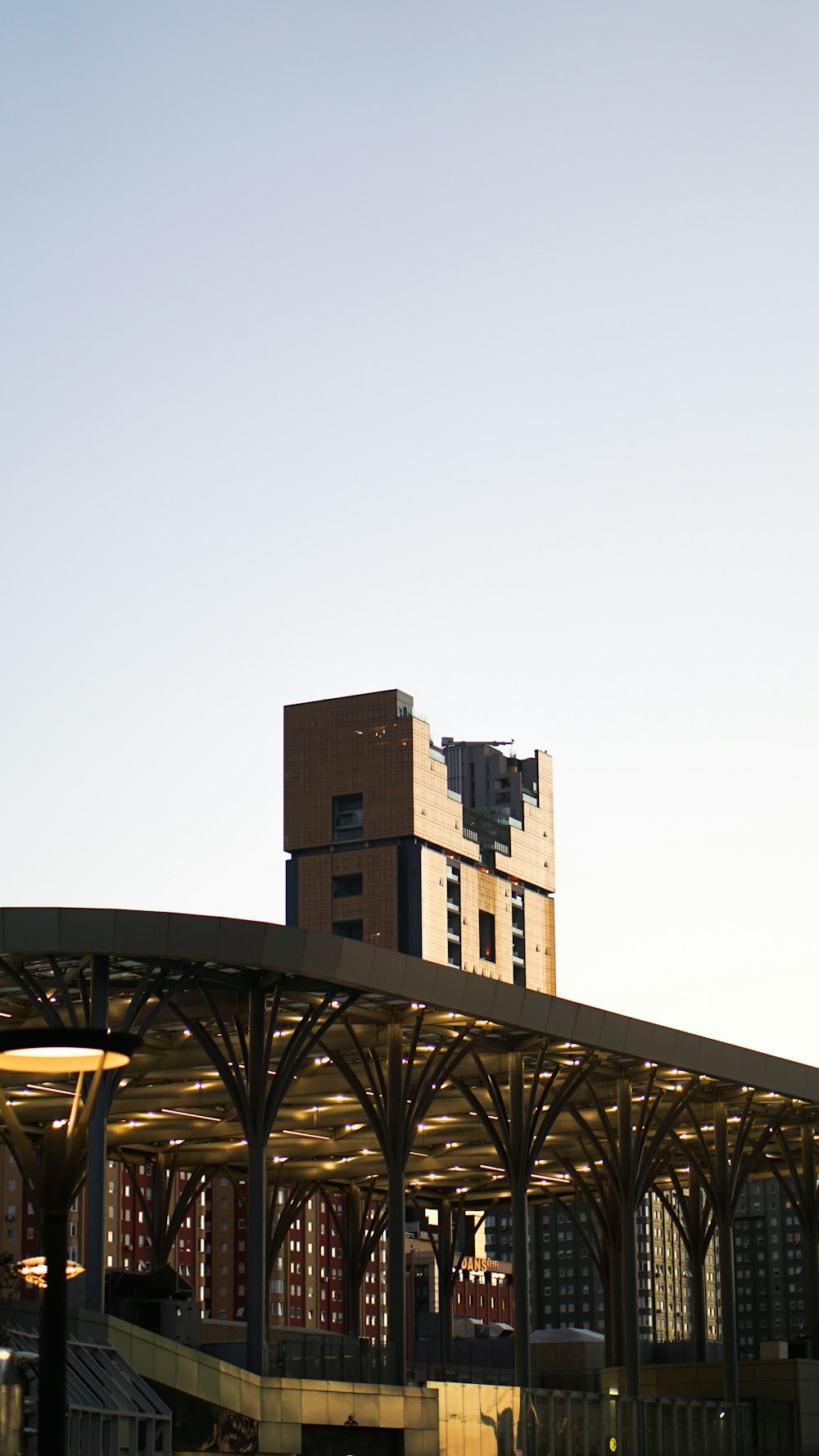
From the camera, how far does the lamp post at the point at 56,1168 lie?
17.0 metres

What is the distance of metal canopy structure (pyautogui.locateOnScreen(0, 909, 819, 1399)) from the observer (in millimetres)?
38188

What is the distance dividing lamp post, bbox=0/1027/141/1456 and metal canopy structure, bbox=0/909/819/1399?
677 inches

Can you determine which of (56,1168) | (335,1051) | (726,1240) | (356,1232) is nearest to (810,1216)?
(726,1240)

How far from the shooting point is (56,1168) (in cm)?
1730

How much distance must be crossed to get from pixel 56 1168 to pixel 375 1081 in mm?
29186

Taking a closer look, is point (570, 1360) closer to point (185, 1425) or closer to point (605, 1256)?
point (605, 1256)

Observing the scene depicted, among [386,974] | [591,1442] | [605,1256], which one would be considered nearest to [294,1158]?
[605,1256]

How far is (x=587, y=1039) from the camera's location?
47406 mm

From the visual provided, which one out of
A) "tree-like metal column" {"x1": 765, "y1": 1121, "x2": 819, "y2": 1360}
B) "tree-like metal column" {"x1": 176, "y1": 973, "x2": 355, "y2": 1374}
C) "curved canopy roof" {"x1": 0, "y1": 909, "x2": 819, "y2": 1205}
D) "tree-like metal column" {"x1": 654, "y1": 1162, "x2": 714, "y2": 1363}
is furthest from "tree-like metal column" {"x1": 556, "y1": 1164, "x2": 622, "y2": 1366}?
"tree-like metal column" {"x1": 176, "y1": 973, "x2": 355, "y2": 1374}

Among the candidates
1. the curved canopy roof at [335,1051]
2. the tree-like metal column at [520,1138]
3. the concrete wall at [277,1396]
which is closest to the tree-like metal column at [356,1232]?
the curved canopy roof at [335,1051]

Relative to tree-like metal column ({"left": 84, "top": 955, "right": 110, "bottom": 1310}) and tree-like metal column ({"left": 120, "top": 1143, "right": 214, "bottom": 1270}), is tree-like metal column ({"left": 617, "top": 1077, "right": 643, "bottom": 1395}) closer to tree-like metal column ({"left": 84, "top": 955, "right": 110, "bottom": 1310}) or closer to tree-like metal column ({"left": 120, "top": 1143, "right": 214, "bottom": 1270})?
tree-like metal column ({"left": 84, "top": 955, "right": 110, "bottom": 1310})

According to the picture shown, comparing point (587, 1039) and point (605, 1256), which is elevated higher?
point (587, 1039)

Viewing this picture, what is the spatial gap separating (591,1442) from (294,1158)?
23081mm

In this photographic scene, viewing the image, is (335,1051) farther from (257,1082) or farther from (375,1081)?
(257,1082)
